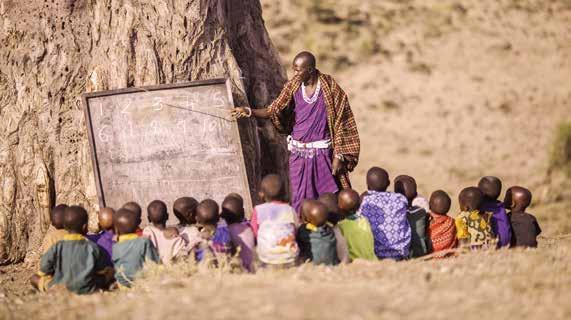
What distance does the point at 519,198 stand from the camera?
7.12 metres

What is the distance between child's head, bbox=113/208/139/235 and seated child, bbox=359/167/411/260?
1684 millimetres

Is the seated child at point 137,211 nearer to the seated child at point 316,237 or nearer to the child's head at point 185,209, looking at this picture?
the child's head at point 185,209

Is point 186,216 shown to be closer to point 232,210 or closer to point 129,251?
point 232,210

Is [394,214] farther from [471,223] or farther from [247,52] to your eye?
[247,52]

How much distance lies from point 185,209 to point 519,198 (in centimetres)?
260

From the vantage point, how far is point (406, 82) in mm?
19266

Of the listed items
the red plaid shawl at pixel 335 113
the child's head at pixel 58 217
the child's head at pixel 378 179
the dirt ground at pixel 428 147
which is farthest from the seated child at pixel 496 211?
the child's head at pixel 58 217

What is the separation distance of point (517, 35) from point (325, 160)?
1392 cm

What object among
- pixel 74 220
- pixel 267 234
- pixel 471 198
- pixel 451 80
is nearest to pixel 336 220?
pixel 267 234

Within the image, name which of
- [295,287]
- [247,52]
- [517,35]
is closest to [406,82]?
[517,35]

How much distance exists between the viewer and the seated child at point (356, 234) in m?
6.53

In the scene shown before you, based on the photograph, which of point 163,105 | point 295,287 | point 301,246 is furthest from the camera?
point 163,105

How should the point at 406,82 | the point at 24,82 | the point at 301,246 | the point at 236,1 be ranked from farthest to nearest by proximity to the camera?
the point at 406,82 < the point at 236,1 < the point at 24,82 < the point at 301,246

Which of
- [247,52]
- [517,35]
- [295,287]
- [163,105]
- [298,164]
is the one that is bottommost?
[295,287]
